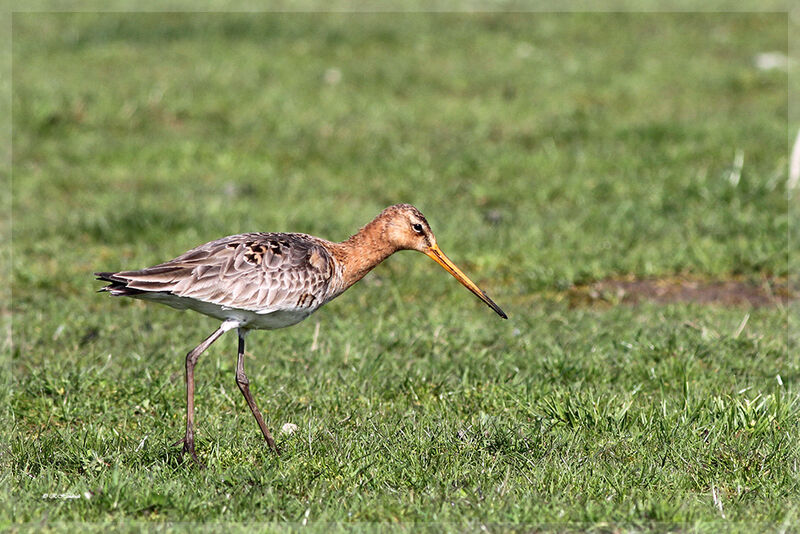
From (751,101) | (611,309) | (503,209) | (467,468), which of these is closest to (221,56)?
(503,209)

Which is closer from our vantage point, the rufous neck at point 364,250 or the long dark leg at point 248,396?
the long dark leg at point 248,396

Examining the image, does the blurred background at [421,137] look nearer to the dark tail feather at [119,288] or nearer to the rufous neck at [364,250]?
the rufous neck at [364,250]

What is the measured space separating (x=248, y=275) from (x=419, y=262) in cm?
374

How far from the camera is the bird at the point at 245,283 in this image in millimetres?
5473

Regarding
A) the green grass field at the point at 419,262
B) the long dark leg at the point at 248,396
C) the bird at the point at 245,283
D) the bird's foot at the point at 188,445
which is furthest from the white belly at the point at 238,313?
the bird's foot at the point at 188,445

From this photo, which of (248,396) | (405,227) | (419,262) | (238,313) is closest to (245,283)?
(238,313)

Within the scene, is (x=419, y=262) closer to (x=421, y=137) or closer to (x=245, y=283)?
(x=421, y=137)

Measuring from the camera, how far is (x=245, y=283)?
5.61m

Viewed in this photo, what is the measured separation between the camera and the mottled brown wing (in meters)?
5.51

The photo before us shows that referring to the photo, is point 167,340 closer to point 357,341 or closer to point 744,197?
point 357,341

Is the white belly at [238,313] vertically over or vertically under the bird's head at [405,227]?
under

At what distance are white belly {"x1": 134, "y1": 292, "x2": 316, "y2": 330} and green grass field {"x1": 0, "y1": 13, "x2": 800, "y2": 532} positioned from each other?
566 millimetres

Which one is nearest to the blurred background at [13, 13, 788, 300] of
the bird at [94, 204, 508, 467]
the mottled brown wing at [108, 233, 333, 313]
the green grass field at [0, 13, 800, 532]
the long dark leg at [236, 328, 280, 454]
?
the green grass field at [0, 13, 800, 532]

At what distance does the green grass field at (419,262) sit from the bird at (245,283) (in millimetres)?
465
